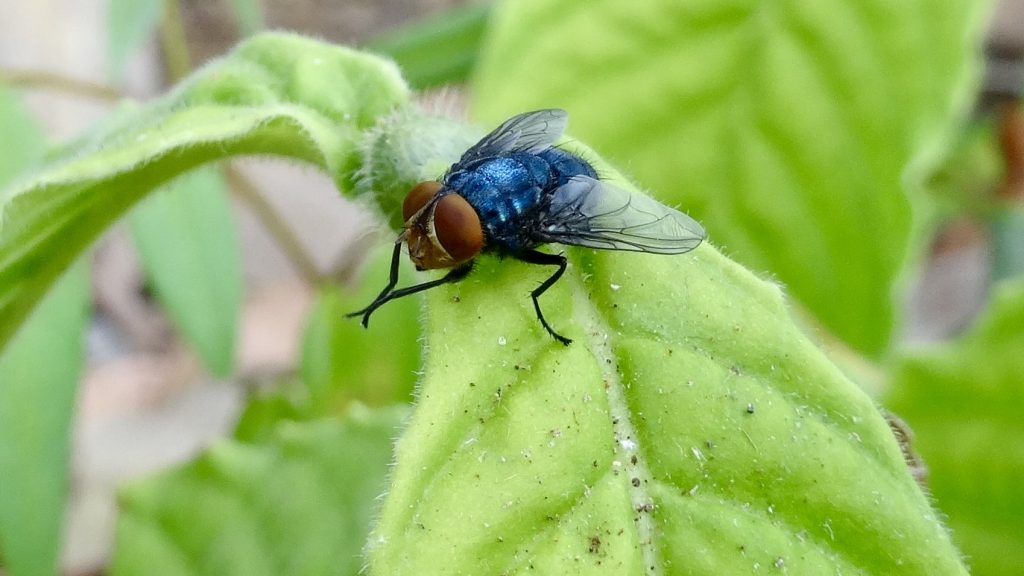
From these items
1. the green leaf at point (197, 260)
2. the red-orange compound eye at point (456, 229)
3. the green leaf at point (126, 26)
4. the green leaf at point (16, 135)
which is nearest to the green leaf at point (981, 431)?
the red-orange compound eye at point (456, 229)

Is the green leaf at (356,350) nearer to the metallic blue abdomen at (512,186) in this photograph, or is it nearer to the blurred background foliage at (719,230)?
the blurred background foliage at (719,230)

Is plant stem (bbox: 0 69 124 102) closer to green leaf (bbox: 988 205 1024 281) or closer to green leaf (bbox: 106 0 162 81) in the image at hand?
green leaf (bbox: 106 0 162 81)

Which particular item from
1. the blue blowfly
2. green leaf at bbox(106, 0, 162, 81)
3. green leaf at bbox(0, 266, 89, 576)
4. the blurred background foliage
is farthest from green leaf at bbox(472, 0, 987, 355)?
green leaf at bbox(106, 0, 162, 81)

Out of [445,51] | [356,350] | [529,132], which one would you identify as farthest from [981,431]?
[445,51]

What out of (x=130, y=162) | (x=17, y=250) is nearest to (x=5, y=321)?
(x=17, y=250)

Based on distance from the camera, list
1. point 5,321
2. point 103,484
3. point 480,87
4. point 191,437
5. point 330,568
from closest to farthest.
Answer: point 5,321
point 330,568
point 480,87
point 103,484
point 191,437

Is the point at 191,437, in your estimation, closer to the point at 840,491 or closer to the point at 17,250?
the point at 17,250
